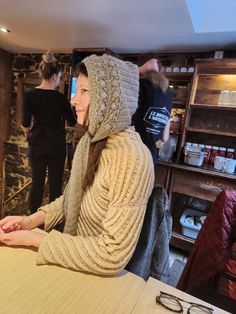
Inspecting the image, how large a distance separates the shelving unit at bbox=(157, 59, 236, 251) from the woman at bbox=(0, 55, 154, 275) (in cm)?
154

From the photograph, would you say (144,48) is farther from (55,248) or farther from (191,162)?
(55,248)

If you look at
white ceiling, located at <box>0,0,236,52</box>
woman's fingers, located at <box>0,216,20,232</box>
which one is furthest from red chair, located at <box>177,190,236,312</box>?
white ceiling, located at <box>0,0,236,52</box>

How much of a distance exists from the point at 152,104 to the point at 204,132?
880 millimetres

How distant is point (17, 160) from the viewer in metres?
3.86

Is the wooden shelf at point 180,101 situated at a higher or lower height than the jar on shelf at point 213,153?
higher

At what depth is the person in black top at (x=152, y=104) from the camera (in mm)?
1842

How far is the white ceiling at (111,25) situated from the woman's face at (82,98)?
107 cm

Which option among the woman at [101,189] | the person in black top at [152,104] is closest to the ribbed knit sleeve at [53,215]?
the woman at [101,189]

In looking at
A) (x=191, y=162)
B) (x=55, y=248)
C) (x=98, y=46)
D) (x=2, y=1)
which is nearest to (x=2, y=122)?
(x=98, y=46)

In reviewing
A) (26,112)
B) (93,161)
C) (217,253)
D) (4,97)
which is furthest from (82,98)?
(4,97)

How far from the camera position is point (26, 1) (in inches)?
71.8

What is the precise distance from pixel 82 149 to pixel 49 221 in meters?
0.34

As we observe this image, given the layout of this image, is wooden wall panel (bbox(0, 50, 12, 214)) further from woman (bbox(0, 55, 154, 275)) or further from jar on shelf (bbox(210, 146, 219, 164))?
woman (bbox(0, 55, 154, 275))

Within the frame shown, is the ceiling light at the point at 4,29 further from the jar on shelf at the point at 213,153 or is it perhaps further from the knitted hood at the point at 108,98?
the jar on shelf at the point at 213,153
